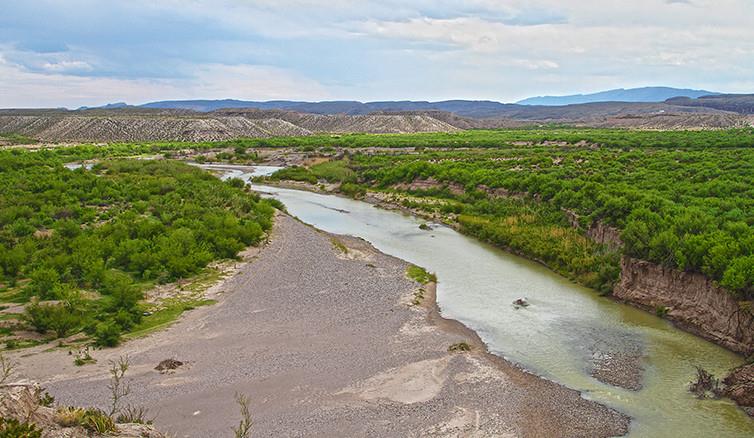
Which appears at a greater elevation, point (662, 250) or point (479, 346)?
point (662, 250)

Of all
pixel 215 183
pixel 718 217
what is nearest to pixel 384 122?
pixel 215 183

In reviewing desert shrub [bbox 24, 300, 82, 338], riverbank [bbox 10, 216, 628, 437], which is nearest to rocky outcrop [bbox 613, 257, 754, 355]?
riverbank [bbox 10, 216, 628, 437]

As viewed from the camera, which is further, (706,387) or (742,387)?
(706,387)

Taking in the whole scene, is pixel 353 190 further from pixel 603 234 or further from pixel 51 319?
pixel 51 319

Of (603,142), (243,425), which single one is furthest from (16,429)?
(603,142)

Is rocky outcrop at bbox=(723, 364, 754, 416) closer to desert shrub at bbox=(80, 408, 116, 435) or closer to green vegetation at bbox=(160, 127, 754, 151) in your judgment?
desert shrub at bbox=(80, 408, 116, 435)

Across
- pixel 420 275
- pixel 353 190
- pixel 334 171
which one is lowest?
pixel 420 275

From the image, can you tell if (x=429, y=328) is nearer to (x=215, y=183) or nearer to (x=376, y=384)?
(x=376, y=384)

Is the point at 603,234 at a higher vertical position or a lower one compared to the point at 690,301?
higher
